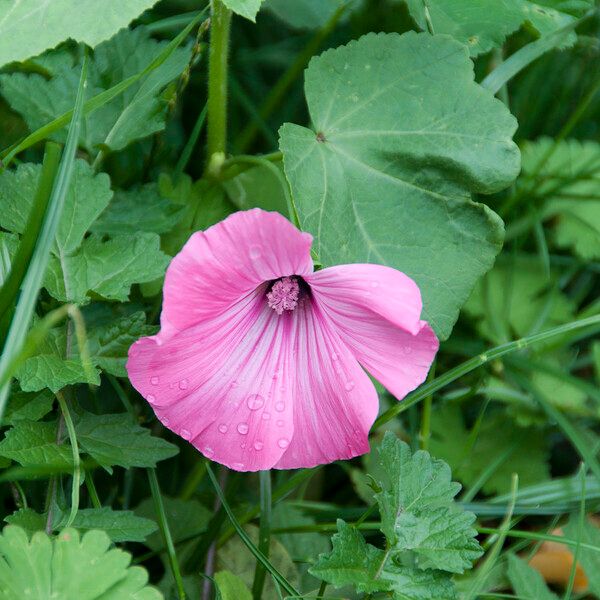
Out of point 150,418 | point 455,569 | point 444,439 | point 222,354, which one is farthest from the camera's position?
point 444,439

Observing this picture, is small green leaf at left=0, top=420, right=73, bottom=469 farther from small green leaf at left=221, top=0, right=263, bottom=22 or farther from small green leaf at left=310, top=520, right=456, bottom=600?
small green leaf at left=221, top=0, right=263, bottom=22

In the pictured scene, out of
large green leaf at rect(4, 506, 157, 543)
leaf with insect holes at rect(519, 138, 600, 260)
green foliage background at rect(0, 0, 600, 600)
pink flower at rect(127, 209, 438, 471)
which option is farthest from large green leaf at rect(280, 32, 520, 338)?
leaf with insect holes at rect(519, 138, 600, 260)

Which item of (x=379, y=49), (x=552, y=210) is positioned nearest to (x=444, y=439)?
(x=552, y=210)

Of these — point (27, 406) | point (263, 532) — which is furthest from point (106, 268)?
point (263, 532)

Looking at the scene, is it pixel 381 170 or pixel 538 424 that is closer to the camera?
pixel 381 170

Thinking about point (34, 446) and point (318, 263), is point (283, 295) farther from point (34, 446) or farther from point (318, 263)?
point (34, 446)

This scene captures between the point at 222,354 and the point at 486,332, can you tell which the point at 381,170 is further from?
the point at 486,332
